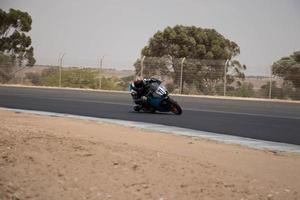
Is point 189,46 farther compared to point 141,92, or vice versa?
point 189,46

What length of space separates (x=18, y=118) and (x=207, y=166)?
25.5 feet

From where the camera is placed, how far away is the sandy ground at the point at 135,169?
794cm

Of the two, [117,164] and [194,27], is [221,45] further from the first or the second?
[117,164]

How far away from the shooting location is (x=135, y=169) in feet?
28.9

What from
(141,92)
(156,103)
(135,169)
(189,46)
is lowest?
(135,169)

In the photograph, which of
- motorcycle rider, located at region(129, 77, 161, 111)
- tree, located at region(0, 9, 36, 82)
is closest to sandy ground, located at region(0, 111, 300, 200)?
motorcycle rider, located at region(129, 77, 161, 111)

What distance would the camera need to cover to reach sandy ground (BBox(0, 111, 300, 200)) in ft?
26.0

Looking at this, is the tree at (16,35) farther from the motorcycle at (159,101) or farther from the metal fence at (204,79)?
the motorcycle at (159,101)

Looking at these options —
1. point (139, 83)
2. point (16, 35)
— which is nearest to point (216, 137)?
point (139, 83)

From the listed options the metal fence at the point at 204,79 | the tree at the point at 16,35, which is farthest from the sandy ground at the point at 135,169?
the tree at the point at 16,35

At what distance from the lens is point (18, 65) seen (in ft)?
147

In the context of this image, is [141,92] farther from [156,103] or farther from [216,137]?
[216,137]

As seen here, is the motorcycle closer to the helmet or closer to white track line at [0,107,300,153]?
the helmet

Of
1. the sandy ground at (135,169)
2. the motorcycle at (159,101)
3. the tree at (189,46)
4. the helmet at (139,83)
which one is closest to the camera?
the sandy ground at (135,169)
